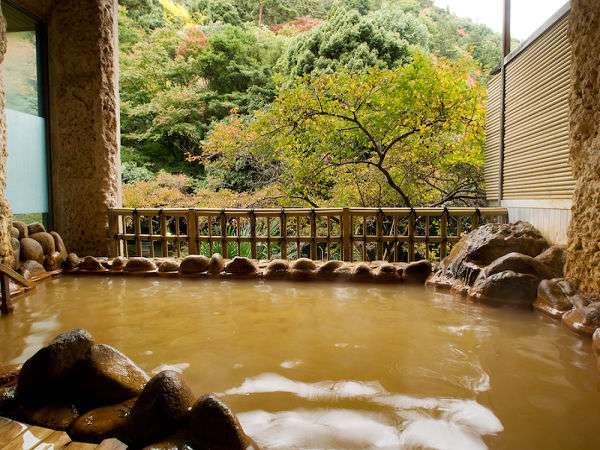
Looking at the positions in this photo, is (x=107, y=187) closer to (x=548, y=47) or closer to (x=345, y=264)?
(x=345, y=264)

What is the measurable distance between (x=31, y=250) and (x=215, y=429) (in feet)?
15.9

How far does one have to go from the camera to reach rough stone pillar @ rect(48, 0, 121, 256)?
21.2 feet

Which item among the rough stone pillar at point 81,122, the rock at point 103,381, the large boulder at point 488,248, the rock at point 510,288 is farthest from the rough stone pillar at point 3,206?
the rock at point 510,288

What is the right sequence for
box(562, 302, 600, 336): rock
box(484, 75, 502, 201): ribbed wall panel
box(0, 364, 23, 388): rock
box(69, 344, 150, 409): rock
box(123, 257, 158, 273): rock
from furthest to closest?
box(484, 75, 502, 201): ribbed wall panel → box(123, 257, 158, 273): rock → box(562, 302, 600, 336): rock → box(0, 364, 23, 388): rock → box(69, 344, 150, 409): rock

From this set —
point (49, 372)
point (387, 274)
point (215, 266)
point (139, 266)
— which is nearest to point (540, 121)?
point (387, 274)

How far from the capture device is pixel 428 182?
8.20 metres

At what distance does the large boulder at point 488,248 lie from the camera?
14.6 ft

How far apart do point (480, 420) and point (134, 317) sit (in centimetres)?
280

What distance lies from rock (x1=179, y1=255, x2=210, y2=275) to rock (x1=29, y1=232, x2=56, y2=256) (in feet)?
6.04

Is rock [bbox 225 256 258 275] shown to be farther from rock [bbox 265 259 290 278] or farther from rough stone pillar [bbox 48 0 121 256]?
rough stone pillar [bbox 48 0 121 256]

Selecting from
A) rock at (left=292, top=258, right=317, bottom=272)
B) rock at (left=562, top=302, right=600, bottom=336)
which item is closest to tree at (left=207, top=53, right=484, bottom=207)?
rock at (left=292, top=258, right=317, bottom=272)

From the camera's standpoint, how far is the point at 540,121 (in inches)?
194

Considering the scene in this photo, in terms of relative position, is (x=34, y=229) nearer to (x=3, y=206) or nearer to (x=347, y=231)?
(x=3, y=206)

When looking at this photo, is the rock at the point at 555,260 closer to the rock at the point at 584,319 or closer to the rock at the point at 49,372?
the rock at the point at 584,319
